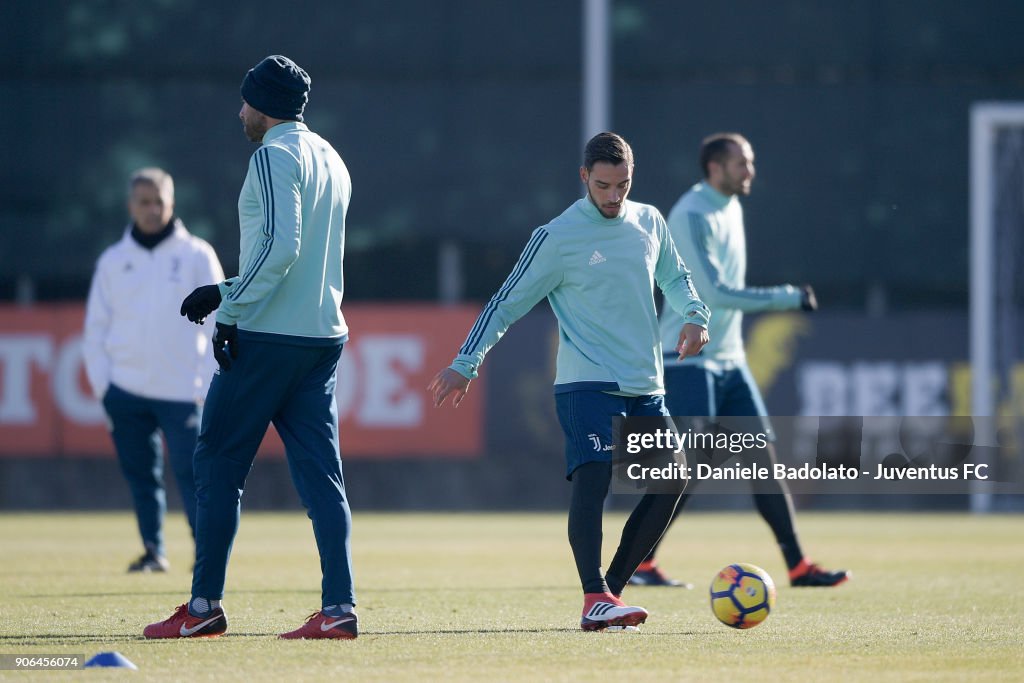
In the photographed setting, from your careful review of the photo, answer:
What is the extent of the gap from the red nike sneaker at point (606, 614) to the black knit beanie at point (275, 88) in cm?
231

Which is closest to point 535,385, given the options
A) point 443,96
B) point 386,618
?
point 443,96

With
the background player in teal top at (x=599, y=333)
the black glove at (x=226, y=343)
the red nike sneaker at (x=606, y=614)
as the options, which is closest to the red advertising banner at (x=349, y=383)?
the background player in teal top at (x=599, y=333)

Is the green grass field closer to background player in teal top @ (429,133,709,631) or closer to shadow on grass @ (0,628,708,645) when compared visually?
shadow on grass @ (0,628,708,645)

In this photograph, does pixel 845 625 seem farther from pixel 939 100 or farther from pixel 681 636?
pixel 939 100

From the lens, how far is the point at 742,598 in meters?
7.46

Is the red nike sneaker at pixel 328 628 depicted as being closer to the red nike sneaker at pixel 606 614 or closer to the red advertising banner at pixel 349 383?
the red nike sneaker at pixel 606 614

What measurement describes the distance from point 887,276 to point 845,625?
1289 cm

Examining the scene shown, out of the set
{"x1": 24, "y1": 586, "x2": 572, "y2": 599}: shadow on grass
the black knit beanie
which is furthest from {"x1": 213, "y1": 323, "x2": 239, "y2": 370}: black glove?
{"x1": 24, "y1": 586, "x2": 572, "y2": 599}: shadow on grass

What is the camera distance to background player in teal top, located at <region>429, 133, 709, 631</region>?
294 inches

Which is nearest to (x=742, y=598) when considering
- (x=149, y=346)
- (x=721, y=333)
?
(x=721, y=333)

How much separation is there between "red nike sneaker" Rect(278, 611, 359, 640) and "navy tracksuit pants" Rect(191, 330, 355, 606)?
0.06 m

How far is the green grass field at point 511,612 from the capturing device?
20.7 feet

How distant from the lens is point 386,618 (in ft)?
26.4

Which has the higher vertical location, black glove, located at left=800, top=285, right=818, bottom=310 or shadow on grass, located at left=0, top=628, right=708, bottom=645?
black glove, located at left=800, top=285, right=818, bottom=310
